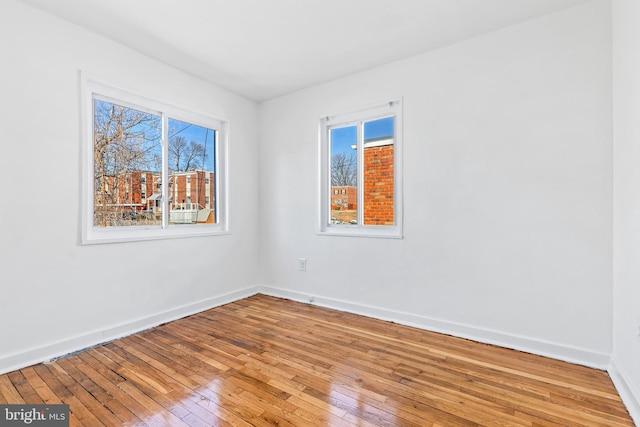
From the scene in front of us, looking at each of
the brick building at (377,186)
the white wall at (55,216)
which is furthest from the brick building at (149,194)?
the brick building at (377,186)

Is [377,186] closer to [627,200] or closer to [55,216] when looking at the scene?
[627,200]

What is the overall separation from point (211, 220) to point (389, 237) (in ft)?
6.69

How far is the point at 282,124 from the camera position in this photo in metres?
3.81

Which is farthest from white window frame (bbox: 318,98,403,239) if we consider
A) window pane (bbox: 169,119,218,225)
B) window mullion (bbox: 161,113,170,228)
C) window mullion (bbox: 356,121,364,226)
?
window mullion (bbox: 161,113,170,228)

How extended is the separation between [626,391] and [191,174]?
12.5 feet

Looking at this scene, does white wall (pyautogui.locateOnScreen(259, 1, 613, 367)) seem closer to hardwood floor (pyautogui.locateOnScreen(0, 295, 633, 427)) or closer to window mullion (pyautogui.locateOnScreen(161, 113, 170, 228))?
hardwood floor (pyautogui.locateOnScreen(0, 295, 633, 427))

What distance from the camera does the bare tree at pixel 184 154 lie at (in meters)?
3.20

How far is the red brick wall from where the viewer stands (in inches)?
123

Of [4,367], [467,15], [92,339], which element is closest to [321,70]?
[467,15]

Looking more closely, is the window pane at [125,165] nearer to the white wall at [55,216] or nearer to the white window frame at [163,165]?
the white window frame at [163,165]

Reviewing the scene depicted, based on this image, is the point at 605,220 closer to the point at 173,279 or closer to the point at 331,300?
the point at 331,300

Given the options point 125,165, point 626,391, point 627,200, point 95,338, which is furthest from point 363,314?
point 125,165

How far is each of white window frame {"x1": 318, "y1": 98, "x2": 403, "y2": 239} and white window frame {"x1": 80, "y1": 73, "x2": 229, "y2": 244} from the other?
1127 mm

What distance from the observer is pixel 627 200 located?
179 centimetres
